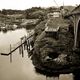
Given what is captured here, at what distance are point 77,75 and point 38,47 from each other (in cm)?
1001

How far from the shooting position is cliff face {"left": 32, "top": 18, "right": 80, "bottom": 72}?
3747cm

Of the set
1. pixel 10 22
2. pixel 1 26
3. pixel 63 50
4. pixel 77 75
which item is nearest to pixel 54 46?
pixel 63 50

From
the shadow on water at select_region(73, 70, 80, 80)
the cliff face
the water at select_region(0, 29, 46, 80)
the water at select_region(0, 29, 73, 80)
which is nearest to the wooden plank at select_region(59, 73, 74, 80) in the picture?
the water at select_region(0, 29, 73, 80)

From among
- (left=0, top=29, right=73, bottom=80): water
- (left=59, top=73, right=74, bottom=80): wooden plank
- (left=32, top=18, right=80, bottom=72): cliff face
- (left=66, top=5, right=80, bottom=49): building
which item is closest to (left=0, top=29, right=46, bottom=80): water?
(left=0, top=29, right=73, bottom=80): water

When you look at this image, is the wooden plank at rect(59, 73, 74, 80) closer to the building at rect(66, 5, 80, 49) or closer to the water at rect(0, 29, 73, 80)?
the water at rect(0, 29, 73, 80)

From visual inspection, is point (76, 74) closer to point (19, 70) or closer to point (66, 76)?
point (66, 76)

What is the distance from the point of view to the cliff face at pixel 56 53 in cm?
3747

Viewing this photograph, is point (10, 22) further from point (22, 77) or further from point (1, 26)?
point (22, 77)

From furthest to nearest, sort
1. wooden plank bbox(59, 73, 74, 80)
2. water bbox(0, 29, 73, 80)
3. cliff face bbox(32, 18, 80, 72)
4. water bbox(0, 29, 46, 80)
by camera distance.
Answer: cliff face bbox(32, 18, 80, 72) < water bbox(0, 29, 46, 80) < water bbox(0, 29, 73, 80) < wooden plank bbox(59, 73, 74, 80)

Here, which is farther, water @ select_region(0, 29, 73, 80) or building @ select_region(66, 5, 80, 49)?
building @ select_region(66, 5, 80, 49)

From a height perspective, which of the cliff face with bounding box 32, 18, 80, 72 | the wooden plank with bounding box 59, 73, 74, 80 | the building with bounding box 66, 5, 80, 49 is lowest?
the wooden plank with bounding box 59, 73, 74, 80

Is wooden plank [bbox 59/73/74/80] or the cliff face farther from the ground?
the cliff face

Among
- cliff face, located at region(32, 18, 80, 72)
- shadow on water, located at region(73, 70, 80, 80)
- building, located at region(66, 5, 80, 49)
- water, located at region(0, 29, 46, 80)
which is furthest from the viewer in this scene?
building, located at region(66, 5, 80, 49)

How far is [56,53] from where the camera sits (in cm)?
4012
